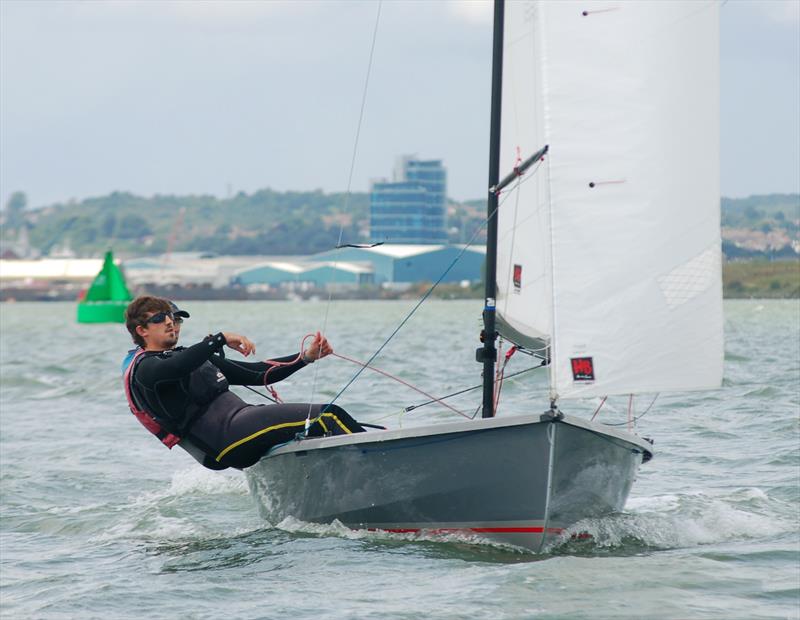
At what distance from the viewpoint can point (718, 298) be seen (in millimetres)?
6508

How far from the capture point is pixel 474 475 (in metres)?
6.71

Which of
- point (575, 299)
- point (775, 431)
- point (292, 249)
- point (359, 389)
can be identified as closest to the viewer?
point (575, 299)

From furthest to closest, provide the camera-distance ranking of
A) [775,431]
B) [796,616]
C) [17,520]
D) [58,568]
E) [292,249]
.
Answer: [292,249] < [775,431] < [17,520] < [58,568] < [796,616]

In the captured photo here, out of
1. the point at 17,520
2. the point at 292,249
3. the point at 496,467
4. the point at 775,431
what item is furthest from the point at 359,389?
the point at 292,249

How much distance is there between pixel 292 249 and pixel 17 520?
142625 millimetres

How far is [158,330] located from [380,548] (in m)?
1.68

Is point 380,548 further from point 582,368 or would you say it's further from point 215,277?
point 215,277

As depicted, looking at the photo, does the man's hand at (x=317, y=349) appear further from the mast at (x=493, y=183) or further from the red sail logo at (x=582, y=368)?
the red sail logo at (x=582, y=368)

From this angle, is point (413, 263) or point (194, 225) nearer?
point (413, 263)

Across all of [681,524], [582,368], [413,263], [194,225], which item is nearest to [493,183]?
[582,368]

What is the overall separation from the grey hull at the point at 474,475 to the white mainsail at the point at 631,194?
0.45 meters

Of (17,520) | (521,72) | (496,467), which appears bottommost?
(17,520)

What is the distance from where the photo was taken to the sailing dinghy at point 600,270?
248 inches

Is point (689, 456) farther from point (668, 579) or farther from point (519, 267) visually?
point (668, 579)
